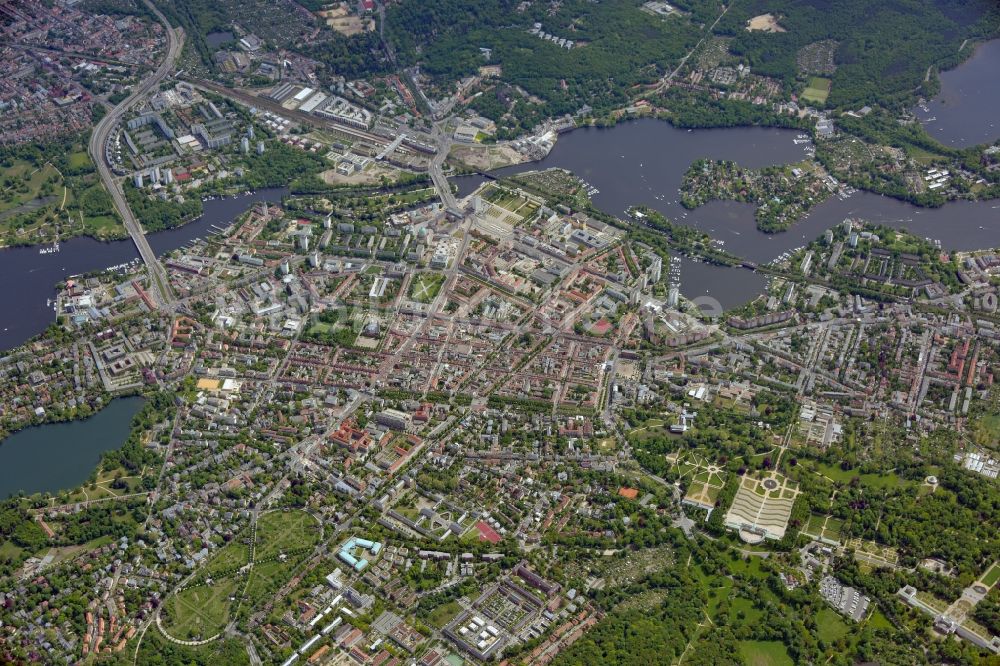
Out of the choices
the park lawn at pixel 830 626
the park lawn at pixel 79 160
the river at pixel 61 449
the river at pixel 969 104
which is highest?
the river at pixel 969 104

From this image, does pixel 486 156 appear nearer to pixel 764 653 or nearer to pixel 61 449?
pixel 61 449

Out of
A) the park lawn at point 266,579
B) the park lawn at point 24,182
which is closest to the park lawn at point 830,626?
the park lawn at point 266,579

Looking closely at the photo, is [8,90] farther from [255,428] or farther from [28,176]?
[255,428]

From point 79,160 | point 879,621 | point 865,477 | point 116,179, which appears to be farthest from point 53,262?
point 879,621

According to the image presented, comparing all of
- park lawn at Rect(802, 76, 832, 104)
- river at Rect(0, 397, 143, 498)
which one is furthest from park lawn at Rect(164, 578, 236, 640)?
park lawn at Rect(802, 76, 832, 104)

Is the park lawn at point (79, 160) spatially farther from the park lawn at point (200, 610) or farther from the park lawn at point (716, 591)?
the park lawn at point (716, 591)
